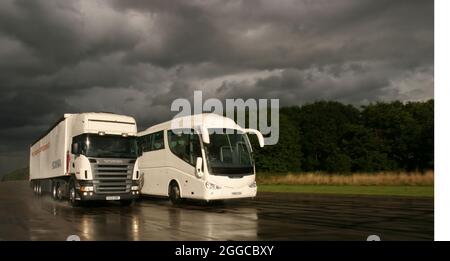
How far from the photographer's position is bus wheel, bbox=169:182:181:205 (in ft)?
68.5

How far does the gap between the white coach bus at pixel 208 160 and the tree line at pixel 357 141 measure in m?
38.8

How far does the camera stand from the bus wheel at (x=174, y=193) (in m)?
20.9

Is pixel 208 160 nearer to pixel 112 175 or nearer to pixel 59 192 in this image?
pixel 112 175

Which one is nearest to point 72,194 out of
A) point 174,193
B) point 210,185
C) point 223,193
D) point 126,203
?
point 126,203

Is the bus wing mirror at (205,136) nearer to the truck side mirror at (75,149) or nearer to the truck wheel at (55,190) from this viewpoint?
the truck side mirror at (75,149)

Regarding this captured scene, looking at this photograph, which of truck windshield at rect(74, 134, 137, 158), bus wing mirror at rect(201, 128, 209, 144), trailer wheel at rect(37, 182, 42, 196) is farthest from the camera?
trailer wheel at rect(37, 182, 42, 196)

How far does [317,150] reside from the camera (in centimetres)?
7038

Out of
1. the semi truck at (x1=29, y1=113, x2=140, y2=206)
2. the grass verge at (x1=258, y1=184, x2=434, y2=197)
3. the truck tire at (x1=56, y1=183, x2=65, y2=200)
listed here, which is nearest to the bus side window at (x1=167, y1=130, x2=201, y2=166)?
the semi truck at (x1=29, y1=113, x2=140, y2=206)

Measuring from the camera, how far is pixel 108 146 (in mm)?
19250

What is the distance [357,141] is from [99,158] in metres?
50.2

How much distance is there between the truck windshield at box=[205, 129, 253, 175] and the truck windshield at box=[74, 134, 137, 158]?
3170 mm

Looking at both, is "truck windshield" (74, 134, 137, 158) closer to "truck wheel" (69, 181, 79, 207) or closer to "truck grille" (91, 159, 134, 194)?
"truck grille" (91, 159, 134, 194)

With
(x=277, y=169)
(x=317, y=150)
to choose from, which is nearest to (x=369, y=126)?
(x=317, y=150)
